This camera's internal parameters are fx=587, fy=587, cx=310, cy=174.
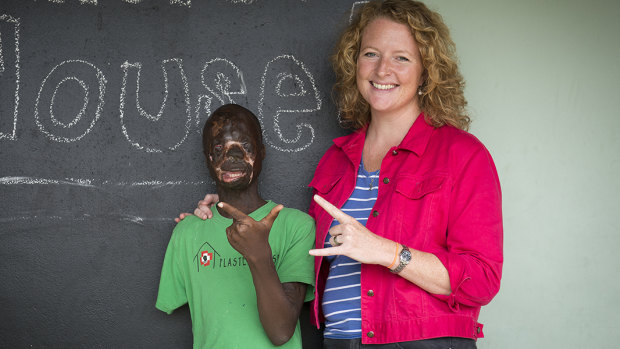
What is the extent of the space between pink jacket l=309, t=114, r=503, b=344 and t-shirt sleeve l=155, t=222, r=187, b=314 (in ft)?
2.99

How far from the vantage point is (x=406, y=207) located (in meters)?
2.21

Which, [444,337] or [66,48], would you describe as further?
[66,48]

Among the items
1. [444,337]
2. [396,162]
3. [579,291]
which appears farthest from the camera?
[579,291]

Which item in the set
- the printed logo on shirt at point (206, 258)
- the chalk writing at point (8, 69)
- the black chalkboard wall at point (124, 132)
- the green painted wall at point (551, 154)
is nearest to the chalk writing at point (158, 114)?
the black chalkboard wall at point (124, 132)

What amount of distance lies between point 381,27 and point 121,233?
65.0 inches

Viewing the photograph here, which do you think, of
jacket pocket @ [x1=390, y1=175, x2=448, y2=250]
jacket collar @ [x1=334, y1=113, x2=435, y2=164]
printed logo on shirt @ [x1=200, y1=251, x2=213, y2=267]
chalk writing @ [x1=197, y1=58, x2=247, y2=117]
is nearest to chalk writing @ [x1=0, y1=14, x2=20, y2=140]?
chalk writing @ [x1=197, y1=58, x2=247, y2=117]

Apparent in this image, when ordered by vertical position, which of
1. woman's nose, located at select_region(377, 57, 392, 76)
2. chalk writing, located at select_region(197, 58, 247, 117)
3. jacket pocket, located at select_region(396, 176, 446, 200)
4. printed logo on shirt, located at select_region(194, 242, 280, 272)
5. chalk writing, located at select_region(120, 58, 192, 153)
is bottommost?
printed logo on shirt, located at select_region(194, 242, 280, 272)

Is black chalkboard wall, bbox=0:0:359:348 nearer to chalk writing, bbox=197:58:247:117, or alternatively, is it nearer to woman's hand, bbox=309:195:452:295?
chalk writing, bbox=197:58:247:117

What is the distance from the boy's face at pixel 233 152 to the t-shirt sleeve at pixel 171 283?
34cm

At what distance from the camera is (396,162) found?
92.8 inches

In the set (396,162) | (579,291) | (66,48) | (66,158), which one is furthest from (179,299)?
(579,291)

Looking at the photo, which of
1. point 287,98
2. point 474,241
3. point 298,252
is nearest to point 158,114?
point 287,98

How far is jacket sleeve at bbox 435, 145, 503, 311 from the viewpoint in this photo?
2.05m

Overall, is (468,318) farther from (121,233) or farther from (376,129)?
(121,233)
